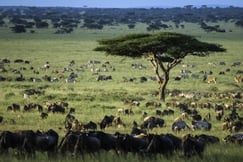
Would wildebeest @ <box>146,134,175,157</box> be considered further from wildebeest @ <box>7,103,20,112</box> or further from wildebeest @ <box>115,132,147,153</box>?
wildebeest @ <box>7,103,20,112</box>

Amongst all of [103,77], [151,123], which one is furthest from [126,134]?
[103,77]

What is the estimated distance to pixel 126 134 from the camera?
12461mm

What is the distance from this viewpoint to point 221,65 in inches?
1768

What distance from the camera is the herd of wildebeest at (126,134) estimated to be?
11875 millimetres

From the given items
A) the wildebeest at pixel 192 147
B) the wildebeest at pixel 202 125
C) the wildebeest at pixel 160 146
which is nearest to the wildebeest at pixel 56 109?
the wildebeest at pixel 202 125

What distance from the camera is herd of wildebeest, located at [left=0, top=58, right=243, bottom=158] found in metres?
11.9

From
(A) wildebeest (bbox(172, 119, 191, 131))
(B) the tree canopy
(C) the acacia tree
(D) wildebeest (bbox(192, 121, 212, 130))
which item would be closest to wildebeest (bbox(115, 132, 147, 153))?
(A) wildebeest (bbox(172, 119, 191, 131))

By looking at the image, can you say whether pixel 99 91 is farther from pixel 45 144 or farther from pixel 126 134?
pixel 45 144

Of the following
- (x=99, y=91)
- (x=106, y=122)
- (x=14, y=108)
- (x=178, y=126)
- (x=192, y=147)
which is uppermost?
(x=192, y=147)

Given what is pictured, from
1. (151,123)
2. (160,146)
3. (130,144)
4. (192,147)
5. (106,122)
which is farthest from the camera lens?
(106,122)

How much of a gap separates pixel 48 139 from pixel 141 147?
2182mm

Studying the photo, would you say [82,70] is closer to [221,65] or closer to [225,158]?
[221,65]

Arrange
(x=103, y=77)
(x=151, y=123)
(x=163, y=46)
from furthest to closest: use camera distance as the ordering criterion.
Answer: (x=103, y=77), (x=163, y=46), (x=151, y=123)

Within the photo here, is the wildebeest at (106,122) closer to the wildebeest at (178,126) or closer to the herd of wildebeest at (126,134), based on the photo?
the herd of wildebeest at (126,134)
